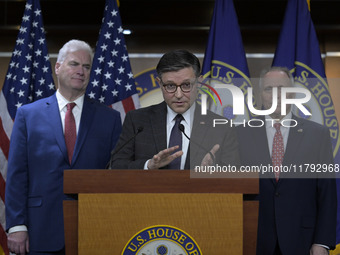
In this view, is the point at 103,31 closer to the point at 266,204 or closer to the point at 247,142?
the point at 247,142

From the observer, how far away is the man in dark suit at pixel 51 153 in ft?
8.70

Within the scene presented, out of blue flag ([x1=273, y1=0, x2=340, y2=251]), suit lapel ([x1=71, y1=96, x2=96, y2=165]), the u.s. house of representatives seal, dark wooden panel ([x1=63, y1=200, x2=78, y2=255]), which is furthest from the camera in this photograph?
blue flag ([x1=273, y1=0, x2=340, y2=251])

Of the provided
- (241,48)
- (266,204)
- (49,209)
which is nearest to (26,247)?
(49,209)

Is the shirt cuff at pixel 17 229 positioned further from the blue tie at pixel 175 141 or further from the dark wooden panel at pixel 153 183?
the dark wooden panel at pixel 153 183

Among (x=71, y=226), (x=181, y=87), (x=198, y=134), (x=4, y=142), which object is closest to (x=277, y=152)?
Answer: (x=198, y=134)

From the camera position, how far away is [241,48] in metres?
3.86

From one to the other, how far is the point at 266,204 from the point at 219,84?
132 centimetres

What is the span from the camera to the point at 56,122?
279cm

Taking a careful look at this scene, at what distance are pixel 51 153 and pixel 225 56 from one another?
5.63ft

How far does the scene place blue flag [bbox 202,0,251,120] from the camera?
3.74 m

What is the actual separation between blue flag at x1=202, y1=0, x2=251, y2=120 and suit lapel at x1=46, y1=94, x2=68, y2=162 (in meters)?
1.32

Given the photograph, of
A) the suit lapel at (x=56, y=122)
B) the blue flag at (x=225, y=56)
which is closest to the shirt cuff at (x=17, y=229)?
the suit lapel at (x=56, y=122)

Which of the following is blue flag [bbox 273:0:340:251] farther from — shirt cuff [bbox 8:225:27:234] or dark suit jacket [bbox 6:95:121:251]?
shirt cuff [bbox 8:225:27:234]

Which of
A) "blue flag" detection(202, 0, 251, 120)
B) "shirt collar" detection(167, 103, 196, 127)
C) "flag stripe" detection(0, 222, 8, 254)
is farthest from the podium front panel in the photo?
"flag stripe" detection(0, 222, 8, 254)
